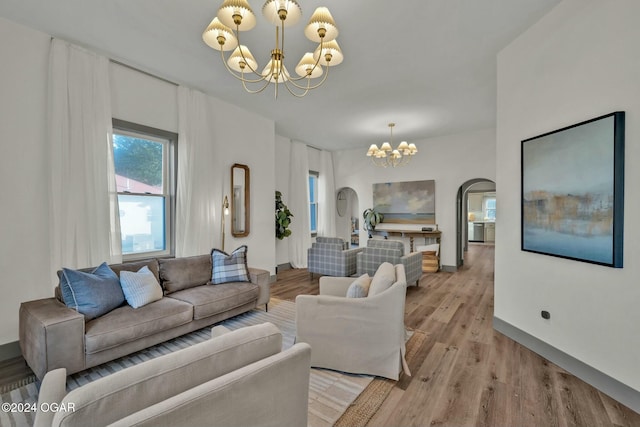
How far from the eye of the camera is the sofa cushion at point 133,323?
2350mm

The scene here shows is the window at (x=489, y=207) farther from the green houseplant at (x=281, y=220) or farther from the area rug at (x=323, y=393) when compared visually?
the area rug at (x=323, y=393)

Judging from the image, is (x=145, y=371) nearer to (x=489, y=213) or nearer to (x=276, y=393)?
(x=276, y=393)

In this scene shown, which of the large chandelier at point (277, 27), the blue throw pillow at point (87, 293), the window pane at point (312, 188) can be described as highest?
the large chandelier at point (277, 27)

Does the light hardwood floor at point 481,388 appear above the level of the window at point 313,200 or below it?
below

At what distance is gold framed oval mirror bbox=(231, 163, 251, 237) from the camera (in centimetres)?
488

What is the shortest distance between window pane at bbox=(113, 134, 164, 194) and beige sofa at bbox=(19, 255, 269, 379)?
113 centimetres

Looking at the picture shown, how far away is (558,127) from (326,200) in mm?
5742

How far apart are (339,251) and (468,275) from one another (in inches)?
118

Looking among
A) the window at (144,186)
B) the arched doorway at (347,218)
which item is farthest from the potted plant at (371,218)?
the window at (144,186)

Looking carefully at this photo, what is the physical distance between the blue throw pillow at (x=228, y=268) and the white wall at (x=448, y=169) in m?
4.93

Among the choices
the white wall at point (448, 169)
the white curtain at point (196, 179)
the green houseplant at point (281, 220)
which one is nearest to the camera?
the white curtain at point (196, 179)

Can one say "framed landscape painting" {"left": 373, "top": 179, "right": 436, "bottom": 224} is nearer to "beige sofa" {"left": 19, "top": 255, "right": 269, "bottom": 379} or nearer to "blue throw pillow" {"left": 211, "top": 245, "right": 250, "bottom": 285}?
"beige sofa" {"left": 19, "top": 255, "right": 269, "bottom": 379}

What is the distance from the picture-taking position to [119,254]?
3447 mm

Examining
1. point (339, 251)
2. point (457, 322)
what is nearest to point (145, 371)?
point (457, 322)
